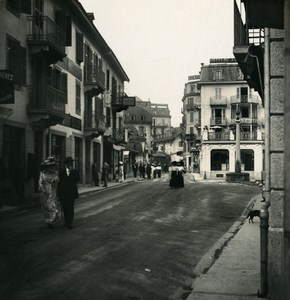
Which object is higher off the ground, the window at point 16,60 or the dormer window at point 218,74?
the dormer window at point 218,74

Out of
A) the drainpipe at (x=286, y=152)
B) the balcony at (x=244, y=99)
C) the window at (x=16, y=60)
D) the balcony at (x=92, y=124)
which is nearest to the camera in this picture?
the drainpipe at (x=286, y=152)

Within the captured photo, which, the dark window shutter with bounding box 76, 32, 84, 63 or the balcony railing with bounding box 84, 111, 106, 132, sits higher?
the dark window shutter with bounding box 76, 32, 84, 63

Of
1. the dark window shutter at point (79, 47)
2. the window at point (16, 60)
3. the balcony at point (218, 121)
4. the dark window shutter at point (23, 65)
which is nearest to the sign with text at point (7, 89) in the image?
the window at point (16, 60)

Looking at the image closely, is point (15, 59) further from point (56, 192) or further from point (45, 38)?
point (56, 192)

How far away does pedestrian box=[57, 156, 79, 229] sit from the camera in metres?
11.0

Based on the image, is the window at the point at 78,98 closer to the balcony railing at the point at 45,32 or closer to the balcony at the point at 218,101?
the balcony railing at the point at 45,32

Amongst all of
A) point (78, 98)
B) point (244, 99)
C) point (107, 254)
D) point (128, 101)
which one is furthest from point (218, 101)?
point (107, 254)

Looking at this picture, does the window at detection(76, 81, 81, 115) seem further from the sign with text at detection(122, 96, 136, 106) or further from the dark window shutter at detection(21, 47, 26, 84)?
the sign with text at detection(122, 96, 136, 106)

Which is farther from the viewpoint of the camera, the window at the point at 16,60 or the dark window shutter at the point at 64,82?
the dark window shutter at the point at 64,82

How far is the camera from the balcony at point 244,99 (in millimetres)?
56094

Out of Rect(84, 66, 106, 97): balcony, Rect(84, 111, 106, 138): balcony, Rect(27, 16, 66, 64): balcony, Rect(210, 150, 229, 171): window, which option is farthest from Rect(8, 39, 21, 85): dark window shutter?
Rect(210, 150, 229, 171): window

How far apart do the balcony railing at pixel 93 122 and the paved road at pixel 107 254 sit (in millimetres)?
14753

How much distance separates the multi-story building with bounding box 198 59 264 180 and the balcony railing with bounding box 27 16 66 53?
32172 millimetres

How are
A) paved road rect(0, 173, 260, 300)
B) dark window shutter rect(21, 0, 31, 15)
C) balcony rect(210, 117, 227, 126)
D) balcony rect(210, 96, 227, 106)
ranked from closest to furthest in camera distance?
paved road rect(0, 173, 260, 300) < dark window shutter rect(21, 0, 31, 15) < balcony rect(210, 117, 227, 126) < balcony rect(210, 96, 227, 106)
